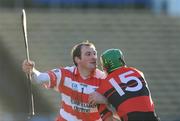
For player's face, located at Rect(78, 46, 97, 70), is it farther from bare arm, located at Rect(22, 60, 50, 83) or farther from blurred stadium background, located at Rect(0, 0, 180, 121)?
blurred stadium background, located at Rect(0, 0, 180, 121)

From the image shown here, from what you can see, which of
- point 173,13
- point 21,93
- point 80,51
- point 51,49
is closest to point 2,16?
point 51,49

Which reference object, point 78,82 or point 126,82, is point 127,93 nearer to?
point 126,82

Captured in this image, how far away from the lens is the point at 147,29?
22.4 meters

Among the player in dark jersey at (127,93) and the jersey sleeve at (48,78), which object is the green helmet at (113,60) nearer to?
the player in dark jersey at (127,93)

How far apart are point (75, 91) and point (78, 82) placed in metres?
0.11

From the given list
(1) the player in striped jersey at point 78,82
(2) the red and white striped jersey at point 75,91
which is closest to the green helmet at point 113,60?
(1) the player in striped jersey at point 78,82

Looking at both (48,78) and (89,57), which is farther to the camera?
(48,78)

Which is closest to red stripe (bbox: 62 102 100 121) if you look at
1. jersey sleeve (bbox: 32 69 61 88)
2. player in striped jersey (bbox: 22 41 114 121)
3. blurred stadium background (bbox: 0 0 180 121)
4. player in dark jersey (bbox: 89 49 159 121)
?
player in striped jersey (bbox: 22 41 114 121)

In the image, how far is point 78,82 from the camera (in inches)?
361

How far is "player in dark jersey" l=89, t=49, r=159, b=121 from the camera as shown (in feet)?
26.1

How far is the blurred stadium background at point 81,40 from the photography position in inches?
752

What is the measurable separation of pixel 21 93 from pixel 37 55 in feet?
5.23

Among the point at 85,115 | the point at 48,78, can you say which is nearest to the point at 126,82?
the point at 85,115

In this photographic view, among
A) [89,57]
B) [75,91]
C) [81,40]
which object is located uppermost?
[89,57]
